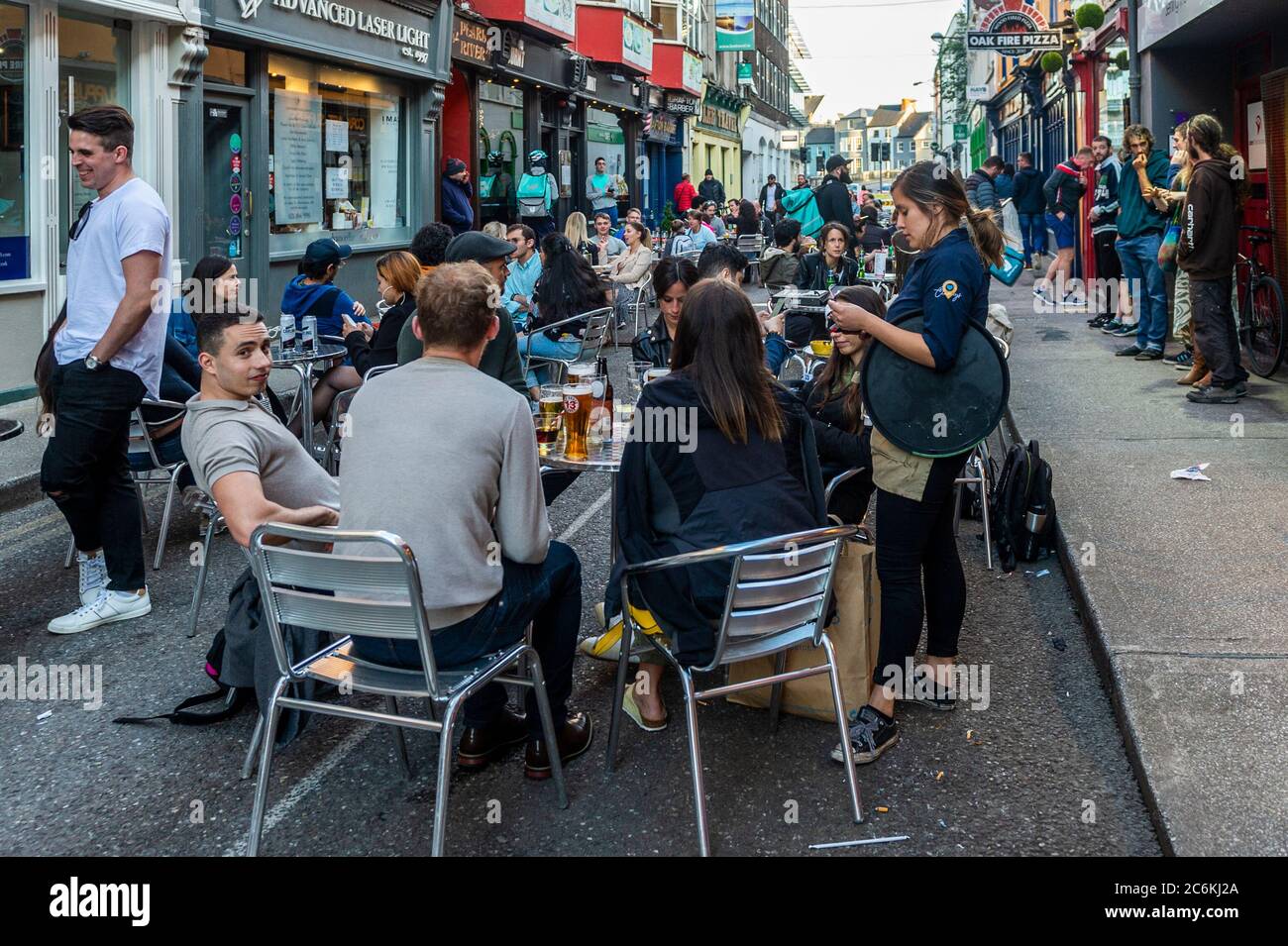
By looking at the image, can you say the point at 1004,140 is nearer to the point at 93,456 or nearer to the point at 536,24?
the point at 536,24

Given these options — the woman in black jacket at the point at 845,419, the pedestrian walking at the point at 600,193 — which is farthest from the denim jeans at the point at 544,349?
the pedestrian walking at the point at 600,193

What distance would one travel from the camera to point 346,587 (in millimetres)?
3324

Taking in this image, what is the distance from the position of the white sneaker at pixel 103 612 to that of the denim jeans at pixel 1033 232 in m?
18.9

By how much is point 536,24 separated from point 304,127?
7045mm

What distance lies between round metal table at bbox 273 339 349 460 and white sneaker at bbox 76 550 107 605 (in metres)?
2.21

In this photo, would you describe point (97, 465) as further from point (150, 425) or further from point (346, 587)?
point (346, 587)

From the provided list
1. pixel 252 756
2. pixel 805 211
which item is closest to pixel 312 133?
pixel 805 211

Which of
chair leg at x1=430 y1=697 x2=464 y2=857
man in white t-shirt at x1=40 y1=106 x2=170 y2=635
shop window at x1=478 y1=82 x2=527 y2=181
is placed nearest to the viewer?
chair leg at x1=430 y1=697 x2=464 y2=857

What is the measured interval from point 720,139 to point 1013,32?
92.6 ft

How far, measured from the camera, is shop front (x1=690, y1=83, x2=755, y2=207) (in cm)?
4281

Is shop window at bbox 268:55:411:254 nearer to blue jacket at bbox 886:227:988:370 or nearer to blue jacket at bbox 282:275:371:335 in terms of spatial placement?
blue jacket at bbox 282:275:371:335

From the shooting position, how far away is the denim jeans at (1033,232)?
22.4 meters

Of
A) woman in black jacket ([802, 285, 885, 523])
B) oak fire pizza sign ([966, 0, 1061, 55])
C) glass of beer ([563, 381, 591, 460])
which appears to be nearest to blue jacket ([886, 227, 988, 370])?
woman in black jacket ([802, 285, 885, 523])
